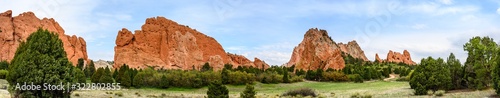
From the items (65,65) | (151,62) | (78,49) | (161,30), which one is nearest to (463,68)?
(65,65)

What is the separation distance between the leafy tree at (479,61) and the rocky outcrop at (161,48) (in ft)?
380

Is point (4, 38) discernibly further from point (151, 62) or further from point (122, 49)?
point (151, 62)

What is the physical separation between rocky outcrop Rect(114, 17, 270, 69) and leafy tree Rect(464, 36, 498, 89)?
116 metres

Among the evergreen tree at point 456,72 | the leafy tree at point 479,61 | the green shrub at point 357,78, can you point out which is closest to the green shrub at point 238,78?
the green shrub at point 357,78

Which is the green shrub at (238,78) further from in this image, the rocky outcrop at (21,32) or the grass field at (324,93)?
the rocky outcrop at (21,32)

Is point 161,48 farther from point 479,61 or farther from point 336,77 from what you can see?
point 479,61

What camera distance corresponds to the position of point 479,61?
47875 millimetres

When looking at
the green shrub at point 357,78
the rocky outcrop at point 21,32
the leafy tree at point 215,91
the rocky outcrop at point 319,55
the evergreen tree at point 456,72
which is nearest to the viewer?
the leafy tree at point 215,91

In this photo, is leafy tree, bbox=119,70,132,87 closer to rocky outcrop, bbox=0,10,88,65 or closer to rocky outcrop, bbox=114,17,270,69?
rocky outcrop, bbox=114,17,270,69

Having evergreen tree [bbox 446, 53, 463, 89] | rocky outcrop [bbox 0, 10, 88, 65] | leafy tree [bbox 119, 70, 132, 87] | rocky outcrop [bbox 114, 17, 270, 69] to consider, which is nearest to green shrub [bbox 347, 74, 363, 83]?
evergreen tree [bbox 446, 53, 463, 89]

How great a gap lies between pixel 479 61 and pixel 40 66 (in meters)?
44.2

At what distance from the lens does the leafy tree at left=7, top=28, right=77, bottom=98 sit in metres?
24.2

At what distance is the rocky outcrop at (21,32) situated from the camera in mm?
143500

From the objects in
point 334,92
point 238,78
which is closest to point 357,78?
point 238,78
